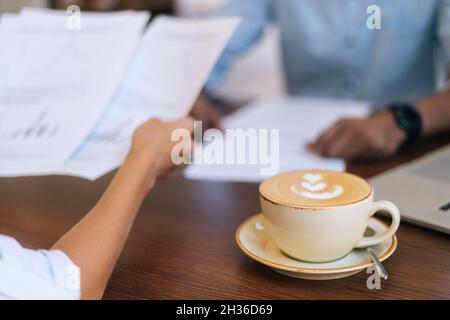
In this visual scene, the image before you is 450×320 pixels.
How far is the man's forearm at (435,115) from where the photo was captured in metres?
0.91

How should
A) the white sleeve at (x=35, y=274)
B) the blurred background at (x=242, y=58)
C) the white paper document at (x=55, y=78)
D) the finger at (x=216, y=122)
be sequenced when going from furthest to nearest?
the blurred background at (x=242, y=58) < the finger at (x=216, y=122) < the white paper document at (x=55, y=78) < the white sleeve at (x=35, y=274)

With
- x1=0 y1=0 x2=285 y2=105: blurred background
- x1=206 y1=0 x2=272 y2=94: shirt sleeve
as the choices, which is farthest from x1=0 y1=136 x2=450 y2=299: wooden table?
x1=0 y1=0 x2=285 y2=105: blurred background

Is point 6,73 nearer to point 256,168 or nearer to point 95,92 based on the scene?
point 95,92

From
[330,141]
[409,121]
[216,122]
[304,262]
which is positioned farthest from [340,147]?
[304,262]

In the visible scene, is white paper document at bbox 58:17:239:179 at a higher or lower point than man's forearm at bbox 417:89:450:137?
higher

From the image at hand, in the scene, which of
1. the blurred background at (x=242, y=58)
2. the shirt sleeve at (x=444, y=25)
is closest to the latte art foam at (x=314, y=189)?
the shirt sleeve at (x=444, y=25)

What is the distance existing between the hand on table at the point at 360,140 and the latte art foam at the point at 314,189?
11.7 inches

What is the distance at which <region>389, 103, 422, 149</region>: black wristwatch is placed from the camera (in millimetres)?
882

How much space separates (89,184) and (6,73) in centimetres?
21

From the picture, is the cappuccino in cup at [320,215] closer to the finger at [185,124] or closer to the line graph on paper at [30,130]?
the finger at [185,124]

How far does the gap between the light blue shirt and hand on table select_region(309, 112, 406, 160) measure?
1.18ft

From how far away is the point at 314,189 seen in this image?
516mm

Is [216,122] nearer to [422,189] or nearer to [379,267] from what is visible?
[422,189]
